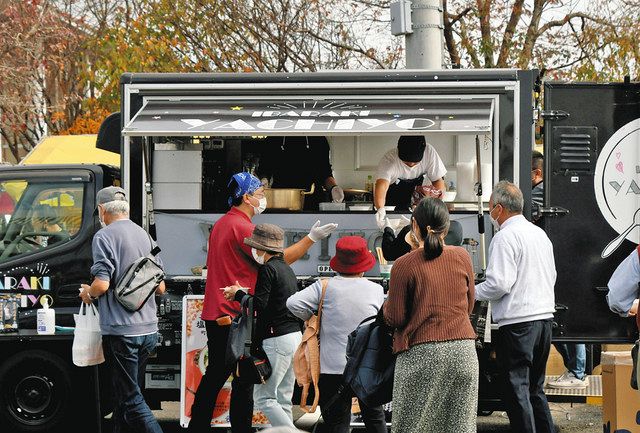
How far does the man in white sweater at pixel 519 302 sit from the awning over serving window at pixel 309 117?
851mm

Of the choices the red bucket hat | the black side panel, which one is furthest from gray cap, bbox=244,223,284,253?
the black side panel

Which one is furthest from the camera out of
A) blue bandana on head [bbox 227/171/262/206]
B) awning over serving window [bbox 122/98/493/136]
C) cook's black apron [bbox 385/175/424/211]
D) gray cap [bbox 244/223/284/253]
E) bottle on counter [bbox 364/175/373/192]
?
bottle on counter [bbox 364/175/373/192]

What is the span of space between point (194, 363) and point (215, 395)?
0.57m

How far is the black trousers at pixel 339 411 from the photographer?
6598mm

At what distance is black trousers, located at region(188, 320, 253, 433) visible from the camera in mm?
7688

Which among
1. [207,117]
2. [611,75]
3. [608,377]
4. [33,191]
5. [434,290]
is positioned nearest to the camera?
[434,290]

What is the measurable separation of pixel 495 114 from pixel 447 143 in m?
1.88

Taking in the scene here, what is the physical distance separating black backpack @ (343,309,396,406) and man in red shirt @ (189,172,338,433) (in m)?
1.54

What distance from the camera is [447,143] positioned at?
10.4m

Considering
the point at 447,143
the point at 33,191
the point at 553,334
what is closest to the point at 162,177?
the point at 33,191

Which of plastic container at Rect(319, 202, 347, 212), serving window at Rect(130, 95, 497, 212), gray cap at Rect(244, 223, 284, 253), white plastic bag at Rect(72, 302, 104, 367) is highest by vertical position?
serving window at Rect(130, 95, 497, 212)

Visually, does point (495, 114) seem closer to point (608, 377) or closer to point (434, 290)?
point (608, 377)

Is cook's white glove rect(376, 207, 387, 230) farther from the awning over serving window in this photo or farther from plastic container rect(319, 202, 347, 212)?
the awning over serving window

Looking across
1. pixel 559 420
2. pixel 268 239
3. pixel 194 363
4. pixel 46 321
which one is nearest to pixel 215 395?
pixel 194 363
